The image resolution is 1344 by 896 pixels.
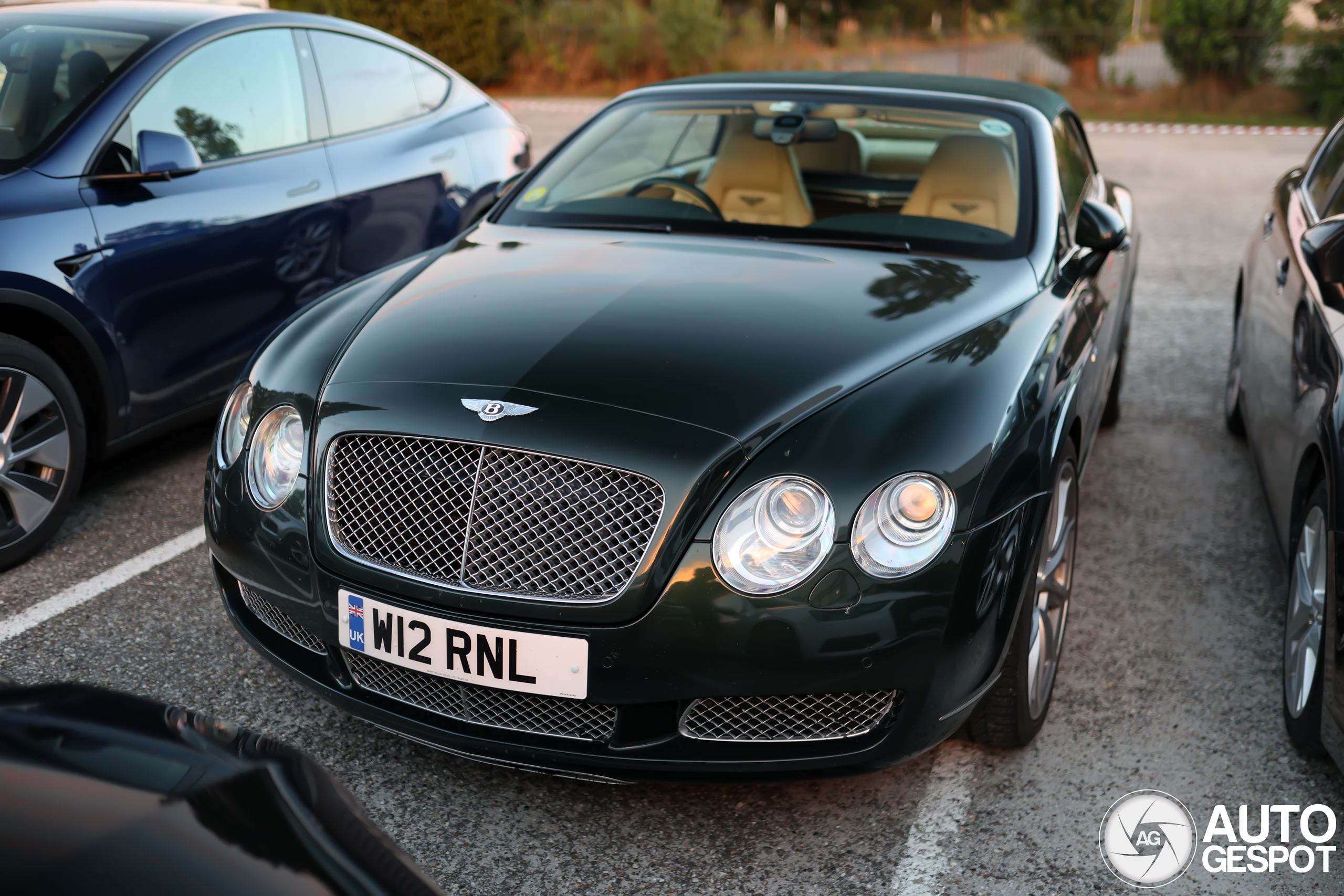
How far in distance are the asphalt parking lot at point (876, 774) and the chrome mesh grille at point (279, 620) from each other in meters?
0.33

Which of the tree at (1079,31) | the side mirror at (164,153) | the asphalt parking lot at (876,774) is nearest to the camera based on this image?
the asphalt parking lot at (876,774)

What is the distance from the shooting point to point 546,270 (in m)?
3.04

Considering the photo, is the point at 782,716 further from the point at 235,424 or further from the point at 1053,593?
the point at 235,424

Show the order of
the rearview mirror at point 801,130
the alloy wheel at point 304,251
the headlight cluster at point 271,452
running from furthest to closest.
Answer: the alloy wheel at point 304,251 → the rearview mirror at point 801,130 → the headlight cluster at point 271,452

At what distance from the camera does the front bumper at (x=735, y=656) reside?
2137 millimetres

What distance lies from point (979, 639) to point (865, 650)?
263 mm

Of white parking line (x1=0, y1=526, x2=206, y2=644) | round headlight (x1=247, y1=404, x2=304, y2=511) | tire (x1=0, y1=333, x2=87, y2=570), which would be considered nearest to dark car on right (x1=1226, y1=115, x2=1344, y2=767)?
round headlight (x1=247, y1=404, x2=304, y2=511)

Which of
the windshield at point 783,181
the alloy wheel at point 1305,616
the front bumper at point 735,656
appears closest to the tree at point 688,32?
the windshield at point 783,181

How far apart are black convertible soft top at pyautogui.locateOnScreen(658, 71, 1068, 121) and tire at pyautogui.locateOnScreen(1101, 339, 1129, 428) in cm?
113

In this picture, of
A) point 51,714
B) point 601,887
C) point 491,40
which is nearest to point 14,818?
point 51,714

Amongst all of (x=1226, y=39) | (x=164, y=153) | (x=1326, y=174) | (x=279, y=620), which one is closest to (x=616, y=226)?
(x=164, y=153)

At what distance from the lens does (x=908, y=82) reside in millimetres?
3938

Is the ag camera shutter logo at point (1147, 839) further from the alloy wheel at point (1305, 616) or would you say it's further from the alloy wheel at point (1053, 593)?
the alloy wheel at point (1305, 616)

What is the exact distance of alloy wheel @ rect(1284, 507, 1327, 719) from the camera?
8.80 ft
